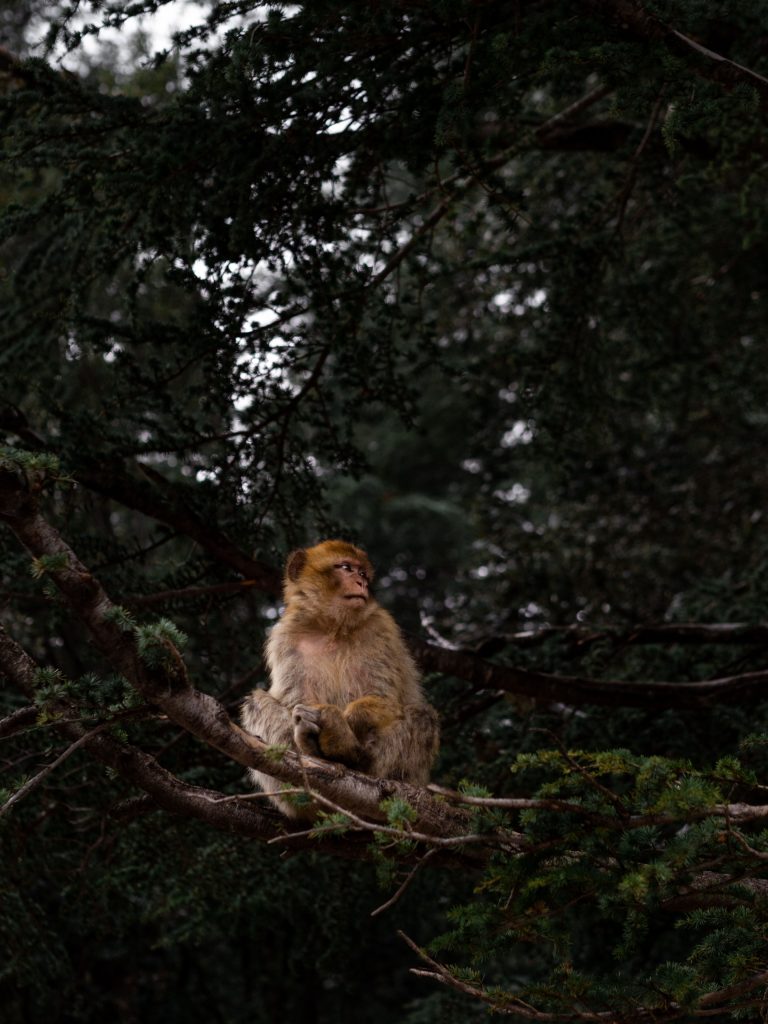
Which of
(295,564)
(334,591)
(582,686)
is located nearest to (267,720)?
(334,591)

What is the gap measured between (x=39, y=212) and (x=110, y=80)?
6048 mm

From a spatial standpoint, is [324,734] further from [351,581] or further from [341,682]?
[351,581]

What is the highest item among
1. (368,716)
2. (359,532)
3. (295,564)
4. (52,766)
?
(359,532)

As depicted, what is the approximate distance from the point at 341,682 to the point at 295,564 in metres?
0.65

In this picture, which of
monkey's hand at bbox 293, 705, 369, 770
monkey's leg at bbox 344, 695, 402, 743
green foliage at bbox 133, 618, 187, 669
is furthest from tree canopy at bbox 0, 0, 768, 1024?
monkey's leg at bbox 344, 695, 402, 743

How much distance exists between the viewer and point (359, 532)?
6.86m

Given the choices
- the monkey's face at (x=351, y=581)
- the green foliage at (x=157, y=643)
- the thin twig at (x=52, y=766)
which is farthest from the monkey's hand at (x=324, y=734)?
the green foliage at (x=157, y=643)

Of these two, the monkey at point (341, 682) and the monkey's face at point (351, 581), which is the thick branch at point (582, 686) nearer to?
the monkey at point (341, 682)

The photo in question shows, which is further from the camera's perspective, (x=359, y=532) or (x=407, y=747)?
(x=359, y=532)

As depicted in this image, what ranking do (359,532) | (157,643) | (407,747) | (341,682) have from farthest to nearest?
1. (359,532)
2. (341,682)
3. (407,747)
4. (157,643)

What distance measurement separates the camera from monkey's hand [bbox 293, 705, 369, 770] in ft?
13.9

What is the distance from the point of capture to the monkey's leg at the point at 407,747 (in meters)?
4.44

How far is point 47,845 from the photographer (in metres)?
5.62

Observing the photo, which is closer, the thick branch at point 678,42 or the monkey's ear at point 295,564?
the thick branch at point 678,42
